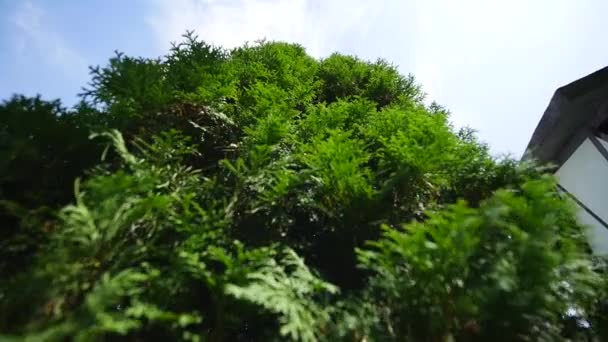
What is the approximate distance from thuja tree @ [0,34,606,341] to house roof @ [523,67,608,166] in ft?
7.65

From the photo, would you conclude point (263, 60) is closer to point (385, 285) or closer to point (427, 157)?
point (427, 157)

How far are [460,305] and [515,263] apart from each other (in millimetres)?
436

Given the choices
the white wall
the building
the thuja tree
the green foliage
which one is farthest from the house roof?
the green foliage

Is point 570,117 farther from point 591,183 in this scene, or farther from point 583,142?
point 591,183

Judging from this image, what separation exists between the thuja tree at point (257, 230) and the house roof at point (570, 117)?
7.65 ft

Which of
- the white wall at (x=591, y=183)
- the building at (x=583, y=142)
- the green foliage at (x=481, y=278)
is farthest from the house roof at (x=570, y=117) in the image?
the green foliage at (x=481, y=278)

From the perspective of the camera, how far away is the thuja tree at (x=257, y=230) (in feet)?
7.77

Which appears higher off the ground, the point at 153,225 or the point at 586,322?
the point at 153,225

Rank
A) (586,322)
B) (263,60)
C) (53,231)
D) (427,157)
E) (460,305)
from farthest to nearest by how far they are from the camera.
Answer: (263,60), (427,157), (586,322), (53,231), (460,305)

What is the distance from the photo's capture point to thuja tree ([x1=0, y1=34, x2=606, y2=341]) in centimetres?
237

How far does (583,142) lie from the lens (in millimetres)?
5641

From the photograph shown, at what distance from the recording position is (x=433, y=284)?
2.53m

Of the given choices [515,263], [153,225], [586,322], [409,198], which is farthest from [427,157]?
[153,225]

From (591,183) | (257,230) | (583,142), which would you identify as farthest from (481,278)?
(583,142)
